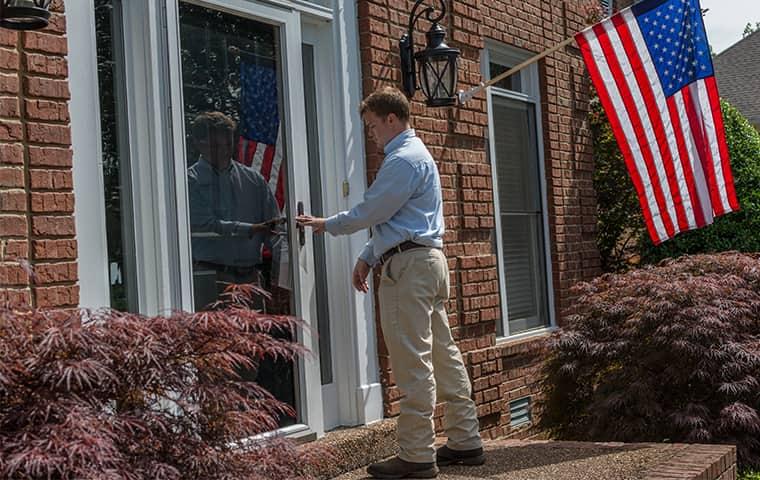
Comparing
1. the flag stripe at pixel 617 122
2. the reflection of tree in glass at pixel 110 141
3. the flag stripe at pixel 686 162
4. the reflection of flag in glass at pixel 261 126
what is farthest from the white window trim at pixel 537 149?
the reflection of tree in glass at pixel 110 141

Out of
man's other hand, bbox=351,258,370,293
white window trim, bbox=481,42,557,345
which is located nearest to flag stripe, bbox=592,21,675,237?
white window trim, bbox=481,42,557,345

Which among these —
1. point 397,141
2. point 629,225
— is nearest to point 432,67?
point 397,141

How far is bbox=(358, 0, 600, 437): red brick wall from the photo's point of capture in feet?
22.1

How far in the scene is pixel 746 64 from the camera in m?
31.0

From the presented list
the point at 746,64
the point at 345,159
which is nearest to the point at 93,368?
the point at 345,159

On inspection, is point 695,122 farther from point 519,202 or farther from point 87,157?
point 87,157

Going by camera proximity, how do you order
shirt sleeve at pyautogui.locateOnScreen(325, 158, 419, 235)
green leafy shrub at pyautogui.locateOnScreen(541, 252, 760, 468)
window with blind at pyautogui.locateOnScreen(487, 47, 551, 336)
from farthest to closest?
window with blind at pyautogui.locateOnScreen(487, 47, 551, 336)
green leafy shrub at pyautogui.locateOnScreen(541, 252, 760, 468)
shirt sleeve at pyautogui.locateOnScreen(325, 158, 419, 235)

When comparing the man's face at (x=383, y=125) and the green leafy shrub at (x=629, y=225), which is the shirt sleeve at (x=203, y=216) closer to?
the man's face at (x=383, y=125)

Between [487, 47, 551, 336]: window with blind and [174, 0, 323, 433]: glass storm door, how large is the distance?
288 cm

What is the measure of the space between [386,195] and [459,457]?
4.92 ft

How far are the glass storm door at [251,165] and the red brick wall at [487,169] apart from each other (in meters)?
0.75

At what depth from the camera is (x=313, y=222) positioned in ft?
17.5

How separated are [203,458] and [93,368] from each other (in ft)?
1.55

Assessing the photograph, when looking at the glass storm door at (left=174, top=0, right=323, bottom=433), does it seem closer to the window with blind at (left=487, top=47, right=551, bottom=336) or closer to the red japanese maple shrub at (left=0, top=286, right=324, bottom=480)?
the red japanese maple shrub at (left=0, top=286, right=324, bottom=480)
